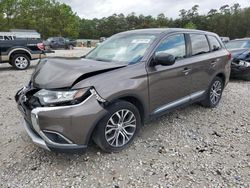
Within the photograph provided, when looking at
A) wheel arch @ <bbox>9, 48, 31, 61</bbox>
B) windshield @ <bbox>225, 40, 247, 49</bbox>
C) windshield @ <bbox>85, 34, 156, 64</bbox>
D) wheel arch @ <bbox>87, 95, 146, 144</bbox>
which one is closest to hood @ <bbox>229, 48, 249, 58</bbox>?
windshield @ <bbox>225, 40, 247, 49</bbox>

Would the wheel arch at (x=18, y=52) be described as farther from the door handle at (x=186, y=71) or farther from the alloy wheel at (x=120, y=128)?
the alloy wheel at (x=120, y=128)

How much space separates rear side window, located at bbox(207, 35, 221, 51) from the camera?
182 inches

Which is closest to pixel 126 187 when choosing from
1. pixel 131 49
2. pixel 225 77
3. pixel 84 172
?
pixel 84 172

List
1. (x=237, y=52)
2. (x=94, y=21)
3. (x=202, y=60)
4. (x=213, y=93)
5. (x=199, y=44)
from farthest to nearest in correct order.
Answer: (x=94, y=21), (x=237, y=52), (x=213, y=93), (x=199, y=44), (x=202, y=60)

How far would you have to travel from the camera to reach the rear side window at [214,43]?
4616mm

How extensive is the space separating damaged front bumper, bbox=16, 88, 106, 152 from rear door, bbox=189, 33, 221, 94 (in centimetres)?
202

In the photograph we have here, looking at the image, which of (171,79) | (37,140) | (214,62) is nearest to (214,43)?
(214,62)

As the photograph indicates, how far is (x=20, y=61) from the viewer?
9.32 metres

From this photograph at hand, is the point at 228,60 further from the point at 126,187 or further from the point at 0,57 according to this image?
the point at 0,57

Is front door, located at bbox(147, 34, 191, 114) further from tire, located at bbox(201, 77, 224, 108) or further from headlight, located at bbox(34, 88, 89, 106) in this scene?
headlight, located at bbox(34, 88, 89, 106)

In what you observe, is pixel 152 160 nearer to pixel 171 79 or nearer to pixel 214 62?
pixel 171 79

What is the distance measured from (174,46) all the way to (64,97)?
2.01 meters

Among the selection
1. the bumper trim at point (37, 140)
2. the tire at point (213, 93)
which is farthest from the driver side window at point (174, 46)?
the bumper trim at point (37, 140)

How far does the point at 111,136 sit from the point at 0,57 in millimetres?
7646
